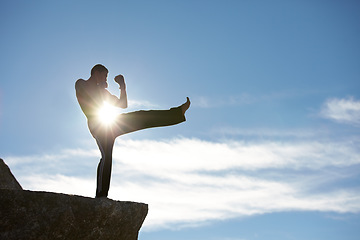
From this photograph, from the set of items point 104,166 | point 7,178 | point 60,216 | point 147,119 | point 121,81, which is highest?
point 121,81

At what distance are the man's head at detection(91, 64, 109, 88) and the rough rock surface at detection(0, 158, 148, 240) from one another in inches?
98.0

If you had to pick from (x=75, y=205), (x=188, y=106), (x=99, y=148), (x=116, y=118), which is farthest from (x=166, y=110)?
(x=75, y=205)

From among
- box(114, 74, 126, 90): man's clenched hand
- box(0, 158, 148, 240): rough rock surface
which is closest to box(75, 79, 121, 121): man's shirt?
box(114, 74, 126, 90): man's clenched hand

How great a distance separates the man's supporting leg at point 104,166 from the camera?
7562 millimetres

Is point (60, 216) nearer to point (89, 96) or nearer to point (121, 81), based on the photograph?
point (89, 96)

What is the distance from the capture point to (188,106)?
26.6ft

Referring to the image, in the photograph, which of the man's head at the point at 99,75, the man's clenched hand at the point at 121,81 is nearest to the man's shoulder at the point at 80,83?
the man's head at the point at 99,75

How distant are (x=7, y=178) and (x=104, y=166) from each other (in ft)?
12.8

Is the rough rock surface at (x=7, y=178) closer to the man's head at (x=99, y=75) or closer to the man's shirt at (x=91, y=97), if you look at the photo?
the man's shirt at (x=91, y=97)

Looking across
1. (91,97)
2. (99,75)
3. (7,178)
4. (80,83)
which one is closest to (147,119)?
(91,97)

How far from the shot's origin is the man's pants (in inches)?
301

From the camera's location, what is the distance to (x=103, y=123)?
7883 millimetres

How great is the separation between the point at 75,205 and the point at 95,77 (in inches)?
110

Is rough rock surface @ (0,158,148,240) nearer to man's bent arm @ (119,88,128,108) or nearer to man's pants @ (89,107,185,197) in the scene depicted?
man's pants @ (89,107,185,197)
